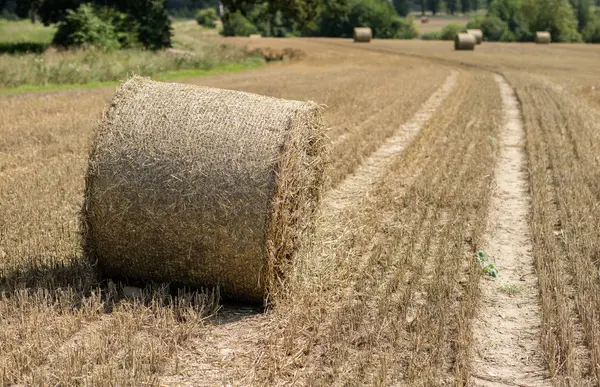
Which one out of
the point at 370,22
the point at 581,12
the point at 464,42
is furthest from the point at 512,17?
the point at 464,42

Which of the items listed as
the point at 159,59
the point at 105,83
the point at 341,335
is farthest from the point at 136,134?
the point at 159,59

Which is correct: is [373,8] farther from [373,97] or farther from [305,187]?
[305,187]

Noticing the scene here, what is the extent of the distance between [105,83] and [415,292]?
1969 cm

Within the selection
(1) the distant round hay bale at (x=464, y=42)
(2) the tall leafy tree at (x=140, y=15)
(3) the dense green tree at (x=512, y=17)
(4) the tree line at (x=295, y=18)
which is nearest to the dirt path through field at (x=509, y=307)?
(4) the tree line at (x=295, y=18)

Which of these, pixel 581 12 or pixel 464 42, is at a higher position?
pixel 581 12

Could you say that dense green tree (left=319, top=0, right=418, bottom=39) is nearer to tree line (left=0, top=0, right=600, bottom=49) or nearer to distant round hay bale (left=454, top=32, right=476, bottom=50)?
tree line (left=0, top=0, right=600, bottom=49)

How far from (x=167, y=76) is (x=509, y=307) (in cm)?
2229

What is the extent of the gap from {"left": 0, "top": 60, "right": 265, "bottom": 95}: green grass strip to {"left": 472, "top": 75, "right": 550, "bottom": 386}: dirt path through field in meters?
15.7

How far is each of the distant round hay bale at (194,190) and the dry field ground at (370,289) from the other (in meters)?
0.25

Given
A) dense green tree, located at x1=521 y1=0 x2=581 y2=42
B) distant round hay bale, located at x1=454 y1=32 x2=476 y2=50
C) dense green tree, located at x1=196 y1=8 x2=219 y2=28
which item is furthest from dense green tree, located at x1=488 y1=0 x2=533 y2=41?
distant round hay bale, located at x1=454 y1=32 x2=476 y2=50

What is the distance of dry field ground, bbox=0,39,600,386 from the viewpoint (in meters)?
5.10

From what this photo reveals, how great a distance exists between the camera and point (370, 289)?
6539 millimetres

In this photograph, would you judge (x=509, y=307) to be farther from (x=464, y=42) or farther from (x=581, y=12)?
(x=581, y=12)

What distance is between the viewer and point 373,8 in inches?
3664
